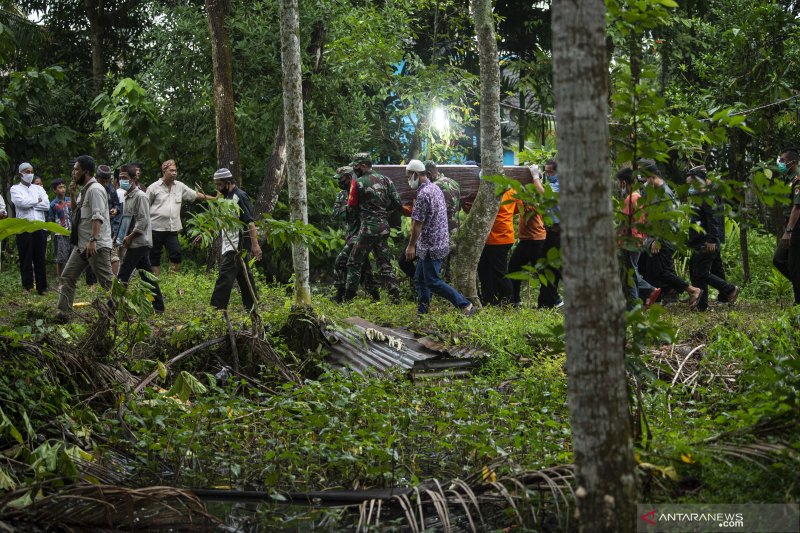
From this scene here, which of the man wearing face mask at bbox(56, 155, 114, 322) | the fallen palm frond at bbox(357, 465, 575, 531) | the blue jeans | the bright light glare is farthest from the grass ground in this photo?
the bright light glare

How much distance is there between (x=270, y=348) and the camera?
9.20 m

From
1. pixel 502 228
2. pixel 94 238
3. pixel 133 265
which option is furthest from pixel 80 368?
pixel 502 228

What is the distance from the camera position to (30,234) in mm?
15680

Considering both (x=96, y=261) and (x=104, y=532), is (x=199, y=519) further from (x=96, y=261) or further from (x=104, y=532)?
(x=96, y=261)

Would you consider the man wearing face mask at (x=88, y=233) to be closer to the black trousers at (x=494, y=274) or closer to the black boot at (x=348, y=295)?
the black boot at (x=348, y=295)

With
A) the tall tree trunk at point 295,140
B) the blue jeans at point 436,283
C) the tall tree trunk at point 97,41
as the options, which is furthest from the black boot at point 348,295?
the tall tree trunk at point 97,41

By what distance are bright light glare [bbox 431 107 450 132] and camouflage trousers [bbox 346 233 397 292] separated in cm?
578

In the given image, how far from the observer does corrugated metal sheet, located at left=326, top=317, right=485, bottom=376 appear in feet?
31.0

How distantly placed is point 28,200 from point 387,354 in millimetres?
8292

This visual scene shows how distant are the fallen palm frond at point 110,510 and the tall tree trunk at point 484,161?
7917 millimetres

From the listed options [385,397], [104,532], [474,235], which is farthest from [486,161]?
[104,532]

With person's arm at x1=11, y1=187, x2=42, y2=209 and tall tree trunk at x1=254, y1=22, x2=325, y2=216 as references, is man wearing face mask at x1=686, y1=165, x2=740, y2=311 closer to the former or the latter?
tall tree trunk at x1=254, y1=22, x2=325, y2=216

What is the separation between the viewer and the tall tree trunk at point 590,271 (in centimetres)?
416

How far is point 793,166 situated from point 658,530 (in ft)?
28.9
